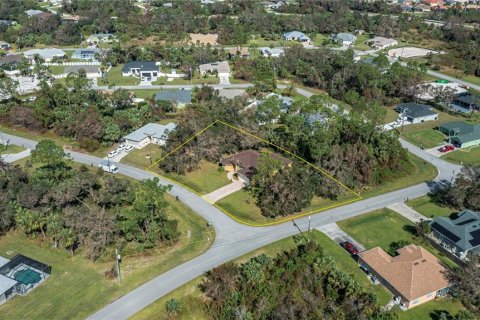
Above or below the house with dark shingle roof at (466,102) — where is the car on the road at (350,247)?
below

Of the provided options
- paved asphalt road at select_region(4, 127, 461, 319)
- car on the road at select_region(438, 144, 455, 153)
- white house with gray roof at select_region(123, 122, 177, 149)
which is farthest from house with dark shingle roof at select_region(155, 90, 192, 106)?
car on the road at select_region(438, 144, 455, 153)

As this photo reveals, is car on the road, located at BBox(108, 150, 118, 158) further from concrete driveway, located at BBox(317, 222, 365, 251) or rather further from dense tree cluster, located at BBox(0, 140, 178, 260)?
concrete driveway, located at BBox(317, 222, 365, 251)

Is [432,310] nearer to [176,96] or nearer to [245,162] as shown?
[245,162]

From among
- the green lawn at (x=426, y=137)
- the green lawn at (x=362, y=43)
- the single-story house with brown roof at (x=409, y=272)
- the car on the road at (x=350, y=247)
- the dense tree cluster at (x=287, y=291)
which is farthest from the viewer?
the green lawn at (x=362, y=43)

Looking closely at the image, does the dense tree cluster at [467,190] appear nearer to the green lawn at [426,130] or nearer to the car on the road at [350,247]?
the car on the road at [350,247]

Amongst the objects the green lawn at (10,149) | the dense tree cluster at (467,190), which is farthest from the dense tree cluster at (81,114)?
the dense tree cluster at (467,190)

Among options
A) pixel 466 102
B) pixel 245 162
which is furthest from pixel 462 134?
pixel 245 162
